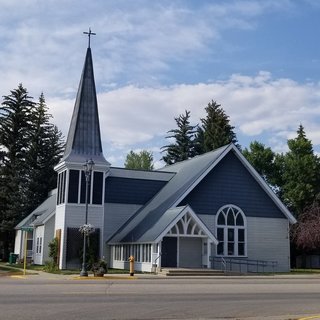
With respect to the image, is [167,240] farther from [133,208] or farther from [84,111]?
[84,111]

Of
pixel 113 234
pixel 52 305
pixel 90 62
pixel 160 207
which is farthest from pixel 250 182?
pixel 52 305

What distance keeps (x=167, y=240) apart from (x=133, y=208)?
22.6 feet

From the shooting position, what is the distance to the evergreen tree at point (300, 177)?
61219 millimetres

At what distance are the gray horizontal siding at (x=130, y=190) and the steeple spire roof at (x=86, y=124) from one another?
3241mm

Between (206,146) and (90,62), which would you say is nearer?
(90,62)

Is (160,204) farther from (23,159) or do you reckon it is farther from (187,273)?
(23,159)

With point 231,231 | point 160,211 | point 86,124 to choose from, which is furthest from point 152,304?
point 86,124

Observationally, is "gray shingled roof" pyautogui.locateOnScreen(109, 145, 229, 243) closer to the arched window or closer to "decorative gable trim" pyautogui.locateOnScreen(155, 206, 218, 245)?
"decorative gable trim" pyautogui.locateOnScreen(155, 206, 218, 245)

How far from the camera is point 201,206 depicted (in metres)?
40.6

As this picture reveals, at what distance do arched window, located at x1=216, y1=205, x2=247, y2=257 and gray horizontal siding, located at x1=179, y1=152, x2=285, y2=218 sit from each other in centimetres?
53

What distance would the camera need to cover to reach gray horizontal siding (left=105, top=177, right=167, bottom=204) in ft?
145

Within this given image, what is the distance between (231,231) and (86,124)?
1371 cm

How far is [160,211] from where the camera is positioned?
1555 inches

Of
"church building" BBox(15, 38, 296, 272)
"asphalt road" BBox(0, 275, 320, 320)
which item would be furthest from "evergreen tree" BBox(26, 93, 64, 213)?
"asphalt road" BBox(0, 275, 320, 320)
